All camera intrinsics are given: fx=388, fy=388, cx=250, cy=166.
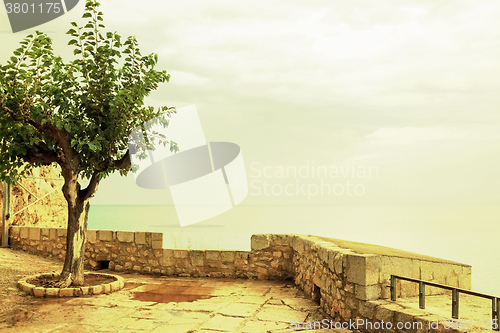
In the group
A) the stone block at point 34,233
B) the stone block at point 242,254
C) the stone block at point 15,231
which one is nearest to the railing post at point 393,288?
the stone block at point 242,254

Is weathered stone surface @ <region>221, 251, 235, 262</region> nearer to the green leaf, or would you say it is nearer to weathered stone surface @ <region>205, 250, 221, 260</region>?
weathered stone surface @ <region>205, 250, 221, 260</region>

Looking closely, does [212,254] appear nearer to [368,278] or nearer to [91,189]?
[91,189]

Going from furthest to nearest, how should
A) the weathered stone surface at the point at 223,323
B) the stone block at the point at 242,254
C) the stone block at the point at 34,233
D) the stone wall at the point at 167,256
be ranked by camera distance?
the stone block at the point at 34,233, the stone block at the point at 242,254, the stone wall at the point at 167,256, the weathered stone surface at the point at 223,323

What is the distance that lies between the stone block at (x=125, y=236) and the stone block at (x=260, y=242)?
283cm

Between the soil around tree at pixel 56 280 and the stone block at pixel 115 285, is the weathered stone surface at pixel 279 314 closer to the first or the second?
the stone block at pixel 115 285

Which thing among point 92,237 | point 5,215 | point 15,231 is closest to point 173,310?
point 92,237

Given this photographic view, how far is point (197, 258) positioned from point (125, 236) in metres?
1.82

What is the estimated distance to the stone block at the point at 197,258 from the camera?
330 inches

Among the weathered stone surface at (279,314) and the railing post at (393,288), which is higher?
the railing post at (393,288)

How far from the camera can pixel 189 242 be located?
992cm

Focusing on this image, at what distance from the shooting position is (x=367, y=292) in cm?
451

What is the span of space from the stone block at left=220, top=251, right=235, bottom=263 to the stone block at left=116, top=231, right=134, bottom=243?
2.16 metres

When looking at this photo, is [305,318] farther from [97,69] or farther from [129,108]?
[97,69]

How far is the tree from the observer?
6.50 metres
